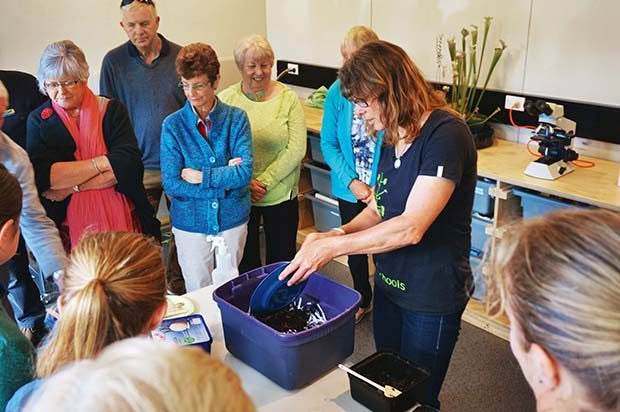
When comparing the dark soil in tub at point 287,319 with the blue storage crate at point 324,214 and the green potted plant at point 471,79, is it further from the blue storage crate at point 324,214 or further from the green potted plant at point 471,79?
the blue storage crate at point 324,214

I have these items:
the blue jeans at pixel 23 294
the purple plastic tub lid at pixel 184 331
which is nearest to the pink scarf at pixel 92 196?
the blue jeans at pixel 23 294

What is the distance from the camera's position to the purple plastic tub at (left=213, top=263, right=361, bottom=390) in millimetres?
1425

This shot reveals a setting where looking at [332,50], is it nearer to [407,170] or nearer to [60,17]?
[60,17]

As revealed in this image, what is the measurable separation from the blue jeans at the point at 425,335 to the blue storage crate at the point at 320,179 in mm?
1801

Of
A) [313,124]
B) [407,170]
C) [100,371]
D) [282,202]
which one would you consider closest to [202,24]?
[313,124]

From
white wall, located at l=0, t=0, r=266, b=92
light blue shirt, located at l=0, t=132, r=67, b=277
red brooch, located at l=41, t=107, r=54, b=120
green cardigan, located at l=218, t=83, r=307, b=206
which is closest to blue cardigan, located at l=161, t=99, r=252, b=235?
green cardigan, located at l=218, t=83, r=307, b=206

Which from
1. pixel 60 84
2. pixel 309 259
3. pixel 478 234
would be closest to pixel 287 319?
pixel 309 259

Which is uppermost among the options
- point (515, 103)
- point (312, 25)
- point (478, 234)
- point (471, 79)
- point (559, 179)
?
point (312, 25)

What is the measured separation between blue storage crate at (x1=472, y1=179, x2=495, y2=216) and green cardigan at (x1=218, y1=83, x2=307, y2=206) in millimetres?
872

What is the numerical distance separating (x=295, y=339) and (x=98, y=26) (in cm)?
304

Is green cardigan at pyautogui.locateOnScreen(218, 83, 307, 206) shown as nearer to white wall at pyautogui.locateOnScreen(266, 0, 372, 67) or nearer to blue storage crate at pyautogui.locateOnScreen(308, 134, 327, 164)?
blue storage crate at pyautogui.locateOnScreen(308, 134, 327, 164)

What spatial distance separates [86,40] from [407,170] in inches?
109

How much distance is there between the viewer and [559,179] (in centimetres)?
260

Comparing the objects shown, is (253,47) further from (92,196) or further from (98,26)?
(98,26)
